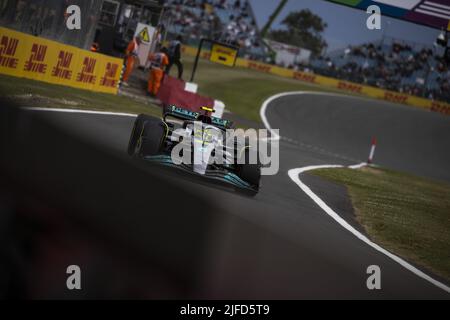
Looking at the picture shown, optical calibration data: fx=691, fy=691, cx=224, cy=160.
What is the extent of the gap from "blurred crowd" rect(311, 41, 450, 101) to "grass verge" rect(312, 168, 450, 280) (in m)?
23.1

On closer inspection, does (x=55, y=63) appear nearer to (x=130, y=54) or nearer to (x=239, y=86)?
(x=130, y=54)

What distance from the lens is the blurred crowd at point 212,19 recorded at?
1763 inches

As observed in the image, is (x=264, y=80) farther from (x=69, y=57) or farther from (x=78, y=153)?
(x=78, y=153)

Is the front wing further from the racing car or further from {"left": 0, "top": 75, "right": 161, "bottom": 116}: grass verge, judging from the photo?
{"left": 0, "top": 75, "right": 161, "bottom": 116}: grass verge

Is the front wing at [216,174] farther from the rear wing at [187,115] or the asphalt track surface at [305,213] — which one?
the rear wing at [187,115]

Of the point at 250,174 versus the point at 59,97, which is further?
the point at 59,97

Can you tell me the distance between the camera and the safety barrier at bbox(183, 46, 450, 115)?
Result: 42.8 metres

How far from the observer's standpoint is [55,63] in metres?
Answer: 16.9

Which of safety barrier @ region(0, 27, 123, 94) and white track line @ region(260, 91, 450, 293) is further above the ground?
safety barrier @ region(0, 27, 123, 94)

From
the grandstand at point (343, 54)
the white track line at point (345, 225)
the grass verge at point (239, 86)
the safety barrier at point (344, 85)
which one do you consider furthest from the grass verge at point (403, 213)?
the safety barrier at point (344, 85)

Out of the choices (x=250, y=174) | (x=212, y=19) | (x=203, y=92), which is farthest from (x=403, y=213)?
(x=212, y=19)

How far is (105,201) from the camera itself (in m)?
2.43

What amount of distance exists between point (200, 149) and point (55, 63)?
914 centimetres

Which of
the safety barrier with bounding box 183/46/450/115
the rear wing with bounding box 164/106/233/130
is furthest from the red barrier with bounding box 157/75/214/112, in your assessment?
the safety barrier with bounding box 183/46/450/115
